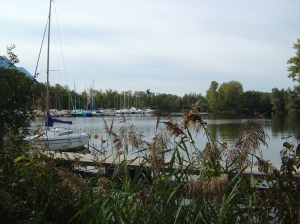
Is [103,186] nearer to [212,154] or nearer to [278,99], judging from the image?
[212,154]

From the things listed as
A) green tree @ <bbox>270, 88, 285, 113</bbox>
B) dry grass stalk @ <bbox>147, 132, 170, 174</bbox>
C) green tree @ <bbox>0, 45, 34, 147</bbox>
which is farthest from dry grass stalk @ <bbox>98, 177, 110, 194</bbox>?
green tree @ <bbox>270, 88, 285, 113</bbox>

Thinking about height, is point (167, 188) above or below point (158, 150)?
below

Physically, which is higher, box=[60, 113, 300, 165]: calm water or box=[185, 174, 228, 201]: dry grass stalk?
box=[185, 174, 228, 201]: dry grass stalk

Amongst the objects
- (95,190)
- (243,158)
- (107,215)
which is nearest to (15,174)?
(95,190)

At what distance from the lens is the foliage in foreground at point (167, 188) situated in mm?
2996

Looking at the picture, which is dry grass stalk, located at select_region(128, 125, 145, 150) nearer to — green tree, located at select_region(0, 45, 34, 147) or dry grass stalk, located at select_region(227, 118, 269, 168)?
dry grass stalk, located at select_region(227, 118, 269, 168)

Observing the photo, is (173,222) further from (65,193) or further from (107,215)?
(65,193)

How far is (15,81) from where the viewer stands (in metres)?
5.06

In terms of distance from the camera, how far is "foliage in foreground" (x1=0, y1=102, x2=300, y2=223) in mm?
2996

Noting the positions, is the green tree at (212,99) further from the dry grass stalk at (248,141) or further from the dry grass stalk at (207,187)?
the dry grass stalk at (207,187)

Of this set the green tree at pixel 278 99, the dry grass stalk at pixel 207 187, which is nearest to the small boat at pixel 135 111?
the green tree at pixel 278 99

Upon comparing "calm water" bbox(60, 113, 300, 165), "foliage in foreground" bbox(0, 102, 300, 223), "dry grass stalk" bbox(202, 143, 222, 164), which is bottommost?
"calm water" bbox(60, 113, 300, 165)

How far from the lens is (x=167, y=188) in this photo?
11.1 feet

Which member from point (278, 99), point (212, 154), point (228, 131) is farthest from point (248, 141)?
point (278, 99)
